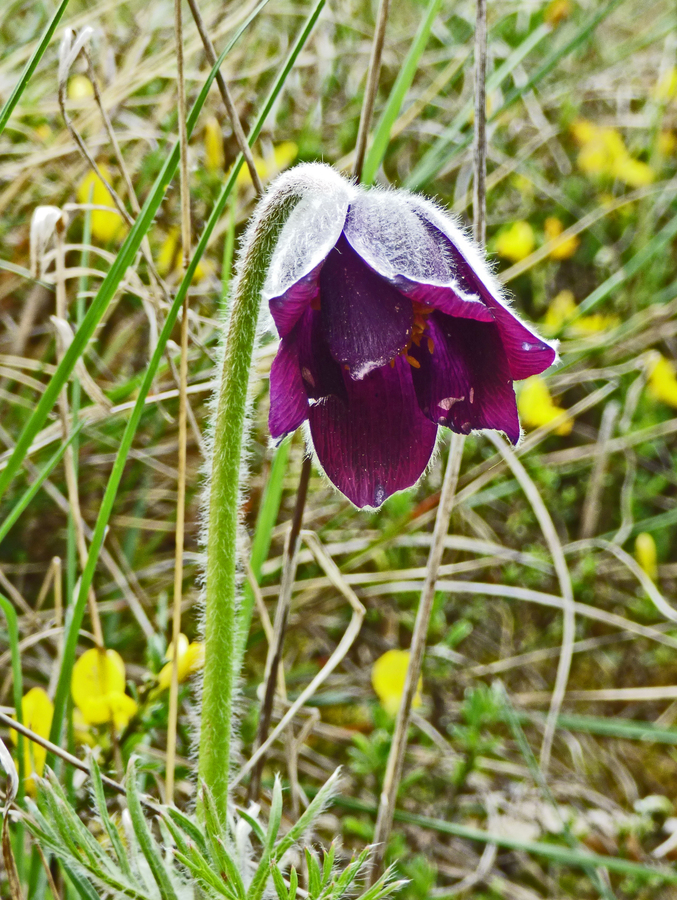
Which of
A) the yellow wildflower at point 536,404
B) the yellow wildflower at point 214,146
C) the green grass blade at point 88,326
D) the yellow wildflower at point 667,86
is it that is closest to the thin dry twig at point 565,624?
the yellow wildflower at point 536,404

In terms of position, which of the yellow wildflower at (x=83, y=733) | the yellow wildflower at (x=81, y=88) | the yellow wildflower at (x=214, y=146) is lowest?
the yellow wildflower at (x=83, y=733)

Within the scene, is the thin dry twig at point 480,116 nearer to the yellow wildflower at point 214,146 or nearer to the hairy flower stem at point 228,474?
the hairy flower stem at point 228,474

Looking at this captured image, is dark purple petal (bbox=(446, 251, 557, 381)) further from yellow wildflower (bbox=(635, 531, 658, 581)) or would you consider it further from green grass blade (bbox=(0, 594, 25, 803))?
yellow wildflower (bbox=(635, 531, 658, 581))

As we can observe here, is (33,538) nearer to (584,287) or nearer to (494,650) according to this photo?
(494,650)

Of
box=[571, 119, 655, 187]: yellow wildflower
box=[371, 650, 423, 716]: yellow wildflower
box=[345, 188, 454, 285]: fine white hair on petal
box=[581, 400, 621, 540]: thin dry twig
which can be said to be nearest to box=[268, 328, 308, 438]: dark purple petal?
box=[345, 188, 454, 285]: fine white hair on petal

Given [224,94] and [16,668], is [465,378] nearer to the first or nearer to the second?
[224,94]

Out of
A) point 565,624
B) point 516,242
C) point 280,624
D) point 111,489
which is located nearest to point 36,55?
point 111,489
